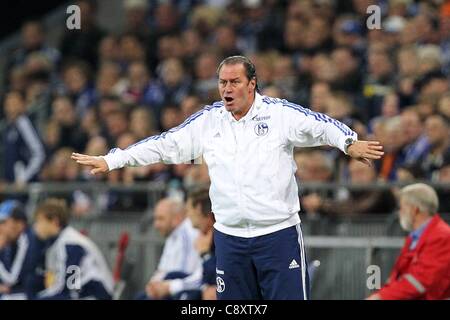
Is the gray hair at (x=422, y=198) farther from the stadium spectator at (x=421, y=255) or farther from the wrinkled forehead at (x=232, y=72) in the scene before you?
the wrinkled forehead at (x=232, y=72)

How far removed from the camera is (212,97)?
572 inches

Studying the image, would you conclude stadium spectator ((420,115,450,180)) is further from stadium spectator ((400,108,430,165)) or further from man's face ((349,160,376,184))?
man's face ((349,160,376,184))

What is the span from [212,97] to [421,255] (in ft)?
18.7

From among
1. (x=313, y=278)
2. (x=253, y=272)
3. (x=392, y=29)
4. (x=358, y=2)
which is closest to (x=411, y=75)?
(x=392, y=29)

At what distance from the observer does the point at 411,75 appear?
44.6 ft

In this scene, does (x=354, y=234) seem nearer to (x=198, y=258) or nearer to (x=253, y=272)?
(x=198, y=258)

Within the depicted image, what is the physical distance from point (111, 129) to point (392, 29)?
3.56 meters

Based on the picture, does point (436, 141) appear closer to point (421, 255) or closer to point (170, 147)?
point (421, 255)

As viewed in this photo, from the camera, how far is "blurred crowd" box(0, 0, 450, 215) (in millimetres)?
12211

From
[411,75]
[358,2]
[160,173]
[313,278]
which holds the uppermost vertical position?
[358,2]

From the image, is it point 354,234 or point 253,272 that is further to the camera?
point 354,234

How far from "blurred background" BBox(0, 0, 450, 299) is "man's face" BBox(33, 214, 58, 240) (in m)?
0.97

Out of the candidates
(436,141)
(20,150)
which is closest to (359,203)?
(436,141)

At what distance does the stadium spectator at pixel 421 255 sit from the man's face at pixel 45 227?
3278mm
